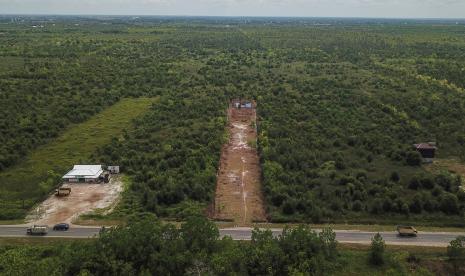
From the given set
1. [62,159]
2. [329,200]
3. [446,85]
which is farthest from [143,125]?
[446,85]

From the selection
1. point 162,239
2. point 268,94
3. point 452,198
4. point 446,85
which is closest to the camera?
point 162,239

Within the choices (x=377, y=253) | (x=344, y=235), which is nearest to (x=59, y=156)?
(x=344, y=235)

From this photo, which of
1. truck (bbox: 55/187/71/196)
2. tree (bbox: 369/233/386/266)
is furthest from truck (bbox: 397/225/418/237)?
truck (bbox: 55/187/71/196)

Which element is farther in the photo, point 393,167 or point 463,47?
point 463,47

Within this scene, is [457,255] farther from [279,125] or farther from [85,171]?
[85,171]

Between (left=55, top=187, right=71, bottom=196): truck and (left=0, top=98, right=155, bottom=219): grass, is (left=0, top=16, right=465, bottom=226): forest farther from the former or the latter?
(left=55, top=187, right=71, bottom=196): truck

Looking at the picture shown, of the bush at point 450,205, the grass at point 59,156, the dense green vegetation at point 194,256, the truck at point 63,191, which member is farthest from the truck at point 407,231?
the grass at point 59,156

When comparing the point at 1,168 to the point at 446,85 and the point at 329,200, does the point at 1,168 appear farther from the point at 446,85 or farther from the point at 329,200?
the point at 446,85

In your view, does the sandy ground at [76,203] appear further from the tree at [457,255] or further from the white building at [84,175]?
the tree at [457,255]
